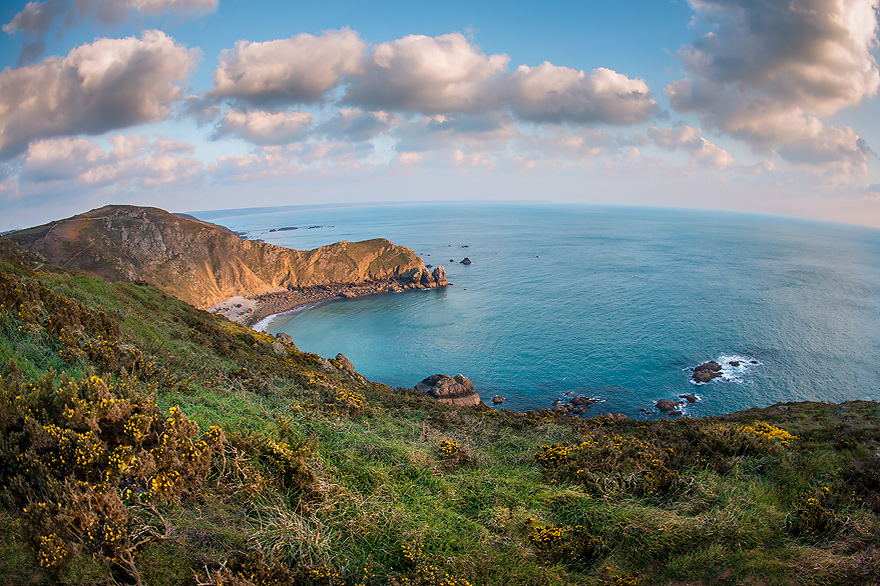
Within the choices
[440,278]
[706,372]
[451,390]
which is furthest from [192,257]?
[706,372]

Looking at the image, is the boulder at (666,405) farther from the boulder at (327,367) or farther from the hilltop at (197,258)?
the hilltop at (197,258)

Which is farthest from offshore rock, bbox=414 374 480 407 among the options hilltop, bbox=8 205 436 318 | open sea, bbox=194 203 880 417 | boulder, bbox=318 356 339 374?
hilltop, bbox=8 205 436 318

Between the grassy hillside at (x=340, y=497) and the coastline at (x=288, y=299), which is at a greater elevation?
the grassy hillside at (x=340, y=497)

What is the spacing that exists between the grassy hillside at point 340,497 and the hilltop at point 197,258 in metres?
82.8

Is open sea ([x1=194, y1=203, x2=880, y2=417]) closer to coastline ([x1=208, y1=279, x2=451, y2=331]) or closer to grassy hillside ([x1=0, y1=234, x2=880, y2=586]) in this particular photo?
coastline ([x1=208, y1=279, x2=451, y2=331])

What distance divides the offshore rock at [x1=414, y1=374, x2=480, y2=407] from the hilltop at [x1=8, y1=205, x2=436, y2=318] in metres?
51.6

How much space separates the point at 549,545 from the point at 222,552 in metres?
5.24

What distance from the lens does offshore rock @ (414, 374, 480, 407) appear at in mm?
41062

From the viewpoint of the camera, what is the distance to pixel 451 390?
42125 millimetres

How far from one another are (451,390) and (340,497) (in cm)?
3601

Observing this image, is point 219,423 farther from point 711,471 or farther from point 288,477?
point 711,471

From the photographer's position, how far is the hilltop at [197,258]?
7712cm

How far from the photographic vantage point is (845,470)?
9.59 meters

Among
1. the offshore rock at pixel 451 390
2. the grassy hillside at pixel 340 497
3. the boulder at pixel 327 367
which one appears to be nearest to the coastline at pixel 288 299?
the offshore rock at pixel 451 390
